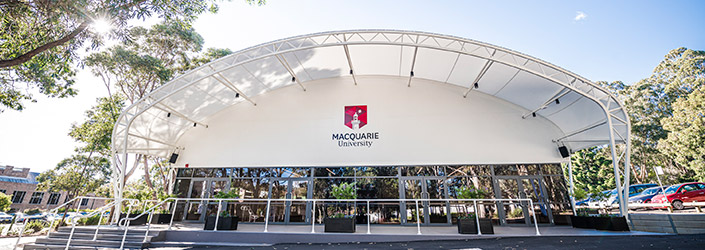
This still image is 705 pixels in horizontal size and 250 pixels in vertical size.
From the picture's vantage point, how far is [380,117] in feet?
31.2

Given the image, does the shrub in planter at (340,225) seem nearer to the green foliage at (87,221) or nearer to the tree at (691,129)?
the green foliage at (87,221)

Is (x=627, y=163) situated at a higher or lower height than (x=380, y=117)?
lower

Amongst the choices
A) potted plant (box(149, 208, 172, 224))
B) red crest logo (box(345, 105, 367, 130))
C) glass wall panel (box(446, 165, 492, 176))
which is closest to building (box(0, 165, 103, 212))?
potted plant (box(149, 208, 172, 224))

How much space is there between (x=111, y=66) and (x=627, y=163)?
18320 millimetres

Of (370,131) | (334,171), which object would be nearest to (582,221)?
(370,131)

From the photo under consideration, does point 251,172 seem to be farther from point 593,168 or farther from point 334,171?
point 593,168

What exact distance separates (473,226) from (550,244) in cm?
155

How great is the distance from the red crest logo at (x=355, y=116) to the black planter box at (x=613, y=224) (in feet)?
22.7

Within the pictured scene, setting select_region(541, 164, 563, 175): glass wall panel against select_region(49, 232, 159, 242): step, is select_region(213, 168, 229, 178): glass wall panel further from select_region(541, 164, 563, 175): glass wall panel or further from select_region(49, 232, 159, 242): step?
select_region(541, 164, 563, 175): glass wall panel

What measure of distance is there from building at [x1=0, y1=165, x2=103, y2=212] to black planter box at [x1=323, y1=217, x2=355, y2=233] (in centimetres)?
3750

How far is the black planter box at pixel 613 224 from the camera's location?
21.0 feet

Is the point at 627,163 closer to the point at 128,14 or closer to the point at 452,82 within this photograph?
the point at 452,82

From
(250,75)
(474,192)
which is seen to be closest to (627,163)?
(474,192)

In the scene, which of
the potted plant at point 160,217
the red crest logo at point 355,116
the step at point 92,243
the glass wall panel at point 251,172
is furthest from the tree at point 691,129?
the potted plant at point 160,217
